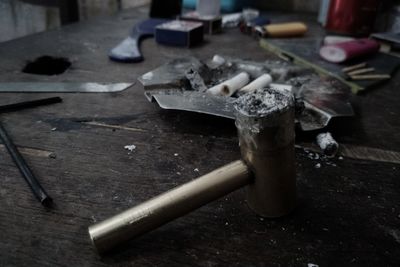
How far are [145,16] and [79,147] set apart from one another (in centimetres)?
105

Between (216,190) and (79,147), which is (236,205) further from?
(79,147)

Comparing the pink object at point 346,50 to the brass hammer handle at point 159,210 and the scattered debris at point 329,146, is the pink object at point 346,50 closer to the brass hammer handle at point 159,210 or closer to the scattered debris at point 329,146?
the scattered debris at point 329,146

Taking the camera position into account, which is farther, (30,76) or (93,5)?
(93,5)

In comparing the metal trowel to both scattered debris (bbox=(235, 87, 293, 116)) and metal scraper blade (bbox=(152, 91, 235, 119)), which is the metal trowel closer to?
metal scraper blade (bbox=(152, 91, 235, 119))

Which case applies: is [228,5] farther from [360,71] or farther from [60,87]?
[60,87]

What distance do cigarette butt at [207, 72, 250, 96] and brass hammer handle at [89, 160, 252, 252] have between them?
1.02 feet

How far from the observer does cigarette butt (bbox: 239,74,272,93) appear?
0.70m

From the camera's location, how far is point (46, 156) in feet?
1.73

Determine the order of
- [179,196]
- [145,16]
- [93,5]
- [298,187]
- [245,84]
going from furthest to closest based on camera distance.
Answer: [93,5] < [145,16] < [245,84] < [298,187] < [179,196]

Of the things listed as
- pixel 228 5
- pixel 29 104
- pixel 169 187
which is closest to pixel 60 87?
pixel 29 104

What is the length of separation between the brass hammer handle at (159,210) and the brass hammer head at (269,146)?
0.11ft

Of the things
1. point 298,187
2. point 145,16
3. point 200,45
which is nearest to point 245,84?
point 298,187

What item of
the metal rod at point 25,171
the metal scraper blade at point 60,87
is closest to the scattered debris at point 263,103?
the metal rod at point 25,171

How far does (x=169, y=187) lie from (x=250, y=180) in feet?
0.40
